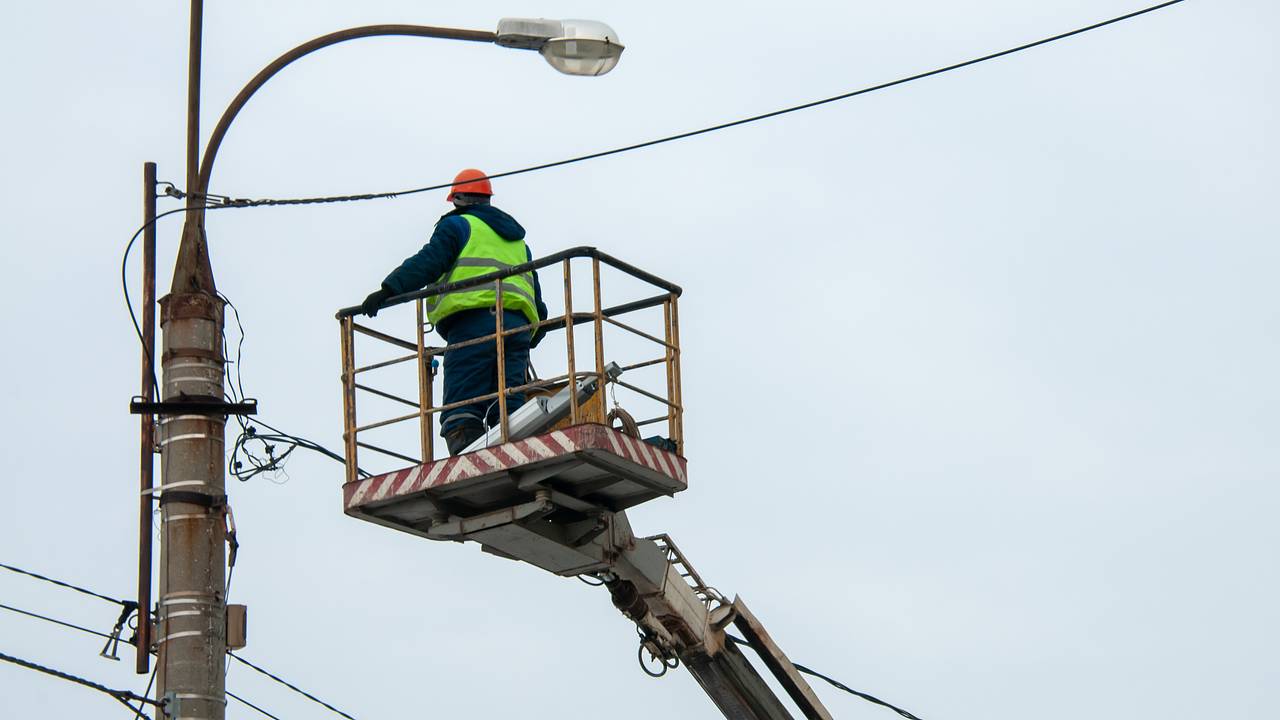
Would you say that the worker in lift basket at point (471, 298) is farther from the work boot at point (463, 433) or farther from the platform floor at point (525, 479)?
the platform floor at point (525, 479)

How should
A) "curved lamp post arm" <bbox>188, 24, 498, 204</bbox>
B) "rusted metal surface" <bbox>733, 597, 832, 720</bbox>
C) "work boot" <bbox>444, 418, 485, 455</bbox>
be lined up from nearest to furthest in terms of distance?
"curved lamp post arm" <bbox>188, 24, 498, 204</bbox>, "work boot" <bbox>444, 418, 485, 455</bbox>, "rusted metal surface" <bbox>733, 597, 832, 720</bbox>

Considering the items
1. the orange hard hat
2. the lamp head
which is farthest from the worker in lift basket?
the lamp head

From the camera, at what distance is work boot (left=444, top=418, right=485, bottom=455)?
1355cm

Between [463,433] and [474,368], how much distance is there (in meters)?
0.44

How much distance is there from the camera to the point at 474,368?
536 inches

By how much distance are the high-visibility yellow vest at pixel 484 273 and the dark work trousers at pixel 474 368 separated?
0.35ft

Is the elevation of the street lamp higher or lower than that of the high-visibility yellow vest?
lower

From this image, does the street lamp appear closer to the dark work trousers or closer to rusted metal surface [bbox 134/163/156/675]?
rusted metal surface [bbox 134/163/156/675]

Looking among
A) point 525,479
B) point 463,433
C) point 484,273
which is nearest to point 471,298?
point 484,273

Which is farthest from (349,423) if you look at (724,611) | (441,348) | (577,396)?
(724,611)

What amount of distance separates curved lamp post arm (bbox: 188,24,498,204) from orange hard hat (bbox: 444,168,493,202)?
233cm

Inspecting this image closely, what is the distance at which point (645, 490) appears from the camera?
13.6m

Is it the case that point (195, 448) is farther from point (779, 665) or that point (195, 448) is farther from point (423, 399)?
point (779, 665)

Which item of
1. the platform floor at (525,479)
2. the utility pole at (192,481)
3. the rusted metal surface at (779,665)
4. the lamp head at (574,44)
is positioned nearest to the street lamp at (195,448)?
the utility pole at (192,481)
